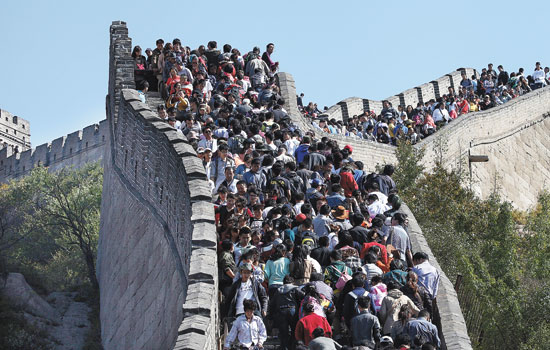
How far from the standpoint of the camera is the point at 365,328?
12.5 m

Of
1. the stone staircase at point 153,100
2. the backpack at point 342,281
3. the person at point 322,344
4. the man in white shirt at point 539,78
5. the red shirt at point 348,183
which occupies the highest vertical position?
the man in white shirt at point 539,78

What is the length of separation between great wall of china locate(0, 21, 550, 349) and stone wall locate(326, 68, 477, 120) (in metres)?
0.05

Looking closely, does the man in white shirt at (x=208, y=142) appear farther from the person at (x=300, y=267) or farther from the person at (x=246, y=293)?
the person at (x=246, y=293)

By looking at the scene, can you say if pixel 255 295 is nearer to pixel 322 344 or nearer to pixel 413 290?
pixel 322 344

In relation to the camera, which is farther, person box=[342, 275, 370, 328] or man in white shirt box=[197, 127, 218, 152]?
man in white shirt box=[197, 127, 218, 152]

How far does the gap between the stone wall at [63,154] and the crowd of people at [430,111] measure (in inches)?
1365

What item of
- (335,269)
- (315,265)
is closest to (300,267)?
(315,265)

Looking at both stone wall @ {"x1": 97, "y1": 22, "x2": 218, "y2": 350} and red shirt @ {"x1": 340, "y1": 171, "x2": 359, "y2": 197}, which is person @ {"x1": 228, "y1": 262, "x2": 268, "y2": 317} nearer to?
stone wall @ {"x1": 97, "y1": 22, "x2": 218, "y2": 350}

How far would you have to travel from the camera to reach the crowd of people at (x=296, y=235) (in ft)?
41.2

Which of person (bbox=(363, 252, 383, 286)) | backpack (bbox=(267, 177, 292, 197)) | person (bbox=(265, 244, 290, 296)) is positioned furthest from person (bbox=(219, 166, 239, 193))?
person (bbox=(363, 252, 383, 286))

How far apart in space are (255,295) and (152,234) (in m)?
5.79

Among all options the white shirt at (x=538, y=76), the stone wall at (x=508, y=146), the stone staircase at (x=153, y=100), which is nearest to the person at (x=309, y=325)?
the stone staircase at (x=153, y=100)

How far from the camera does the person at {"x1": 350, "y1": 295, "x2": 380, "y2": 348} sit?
12422 millimetres

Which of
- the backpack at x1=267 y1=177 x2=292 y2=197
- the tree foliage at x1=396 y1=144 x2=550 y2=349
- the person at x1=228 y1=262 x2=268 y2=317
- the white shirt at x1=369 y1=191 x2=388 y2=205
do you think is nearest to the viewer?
the person at x1=228 y1=262 x2=268 y2=317
